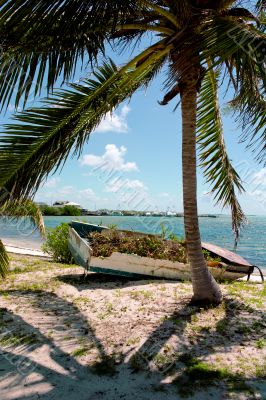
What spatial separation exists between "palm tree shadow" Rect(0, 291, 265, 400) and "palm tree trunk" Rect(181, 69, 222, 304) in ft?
1.08

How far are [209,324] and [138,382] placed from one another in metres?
1.79

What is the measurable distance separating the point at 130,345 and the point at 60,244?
8326 mm

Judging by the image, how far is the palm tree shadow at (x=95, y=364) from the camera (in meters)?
3.63

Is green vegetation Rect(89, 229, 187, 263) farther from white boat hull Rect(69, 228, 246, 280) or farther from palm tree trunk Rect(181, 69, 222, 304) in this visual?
palm tree trunk Rect(181, 69, 222, 304)

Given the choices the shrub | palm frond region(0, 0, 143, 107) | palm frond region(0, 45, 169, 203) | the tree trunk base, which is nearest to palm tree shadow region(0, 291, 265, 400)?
the tree trunk base

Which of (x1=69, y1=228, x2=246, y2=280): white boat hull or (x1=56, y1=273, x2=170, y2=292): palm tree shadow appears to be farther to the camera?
(x1=69, y1=228, x2=246, y2=280): white boat hull

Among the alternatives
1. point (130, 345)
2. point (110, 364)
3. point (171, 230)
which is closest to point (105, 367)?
point (110, 364)

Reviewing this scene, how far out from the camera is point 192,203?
5.72 meters

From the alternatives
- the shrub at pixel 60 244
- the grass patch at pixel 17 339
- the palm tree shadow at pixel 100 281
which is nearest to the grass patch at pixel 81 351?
the grass patch at pixel 17 339

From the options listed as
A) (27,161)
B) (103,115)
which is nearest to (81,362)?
(27,161)

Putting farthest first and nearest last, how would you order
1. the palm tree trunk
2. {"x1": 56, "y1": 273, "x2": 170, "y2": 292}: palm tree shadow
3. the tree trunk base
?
{"x1": 56, "y1": 273, "x2": 170, "y2": 292}: palm tree shadow < the tree trunk base < the palm tree trunk

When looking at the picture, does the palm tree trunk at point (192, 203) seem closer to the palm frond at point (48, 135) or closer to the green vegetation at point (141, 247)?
the palm frond at point (48, 135)

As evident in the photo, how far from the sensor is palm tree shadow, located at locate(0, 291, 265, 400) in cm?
363

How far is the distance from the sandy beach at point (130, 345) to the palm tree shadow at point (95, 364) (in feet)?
0.03
